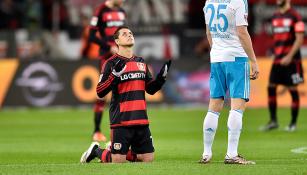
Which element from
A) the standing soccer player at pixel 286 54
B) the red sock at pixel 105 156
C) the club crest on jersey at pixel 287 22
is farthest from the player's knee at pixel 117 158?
the club crest on jersey at pixel 287 22

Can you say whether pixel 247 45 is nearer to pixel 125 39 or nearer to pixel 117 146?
pixel 125 39

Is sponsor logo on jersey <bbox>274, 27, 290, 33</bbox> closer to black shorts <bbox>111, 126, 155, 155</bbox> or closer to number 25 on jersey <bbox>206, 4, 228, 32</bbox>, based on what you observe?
→ number 25 on jersey <bbox>206, 4, 228, 32</bbox>

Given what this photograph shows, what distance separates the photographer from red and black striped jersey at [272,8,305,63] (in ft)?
60.9

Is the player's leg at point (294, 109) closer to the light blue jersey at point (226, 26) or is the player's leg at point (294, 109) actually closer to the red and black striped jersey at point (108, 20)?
the red and black striped jersey at point (108, 20)

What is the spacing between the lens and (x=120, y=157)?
12.2 meters

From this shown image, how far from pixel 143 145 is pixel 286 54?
7165mm

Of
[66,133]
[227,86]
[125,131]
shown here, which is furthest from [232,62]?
[66,133]

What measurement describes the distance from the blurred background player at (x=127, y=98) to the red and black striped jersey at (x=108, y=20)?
4738 millimetres

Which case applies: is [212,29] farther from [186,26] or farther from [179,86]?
[186,26]

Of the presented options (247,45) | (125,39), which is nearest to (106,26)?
(125,39)

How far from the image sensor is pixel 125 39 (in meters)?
12.3

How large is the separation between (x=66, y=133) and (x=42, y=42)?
12698 mm

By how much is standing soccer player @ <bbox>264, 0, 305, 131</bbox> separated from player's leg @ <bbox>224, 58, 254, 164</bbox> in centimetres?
669

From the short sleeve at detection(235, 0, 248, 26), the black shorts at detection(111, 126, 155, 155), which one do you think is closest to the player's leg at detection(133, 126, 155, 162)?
the black shorts at detection(111, 126, 155, 155)
